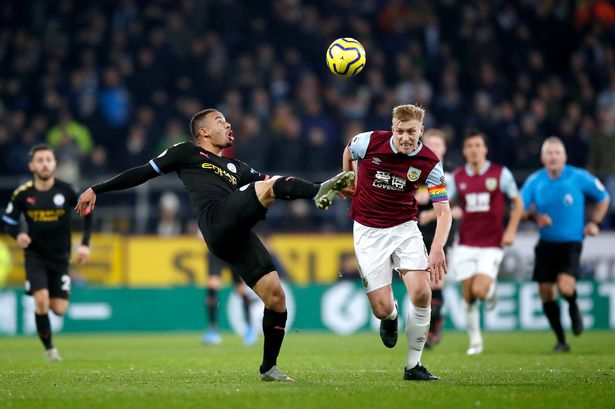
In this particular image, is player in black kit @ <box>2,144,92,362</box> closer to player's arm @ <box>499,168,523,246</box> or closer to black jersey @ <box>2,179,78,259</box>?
black jersey @ <box>2,179,78,259</box>

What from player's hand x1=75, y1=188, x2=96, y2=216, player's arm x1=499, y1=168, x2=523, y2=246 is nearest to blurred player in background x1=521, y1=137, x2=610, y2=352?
player's arm x1=499, y1=168, x2=523, y2=246

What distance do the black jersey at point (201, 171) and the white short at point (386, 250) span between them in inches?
44.7

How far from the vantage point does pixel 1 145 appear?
68.5 feet

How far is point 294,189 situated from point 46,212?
18.6 ft

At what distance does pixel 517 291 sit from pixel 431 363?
26.1 feet

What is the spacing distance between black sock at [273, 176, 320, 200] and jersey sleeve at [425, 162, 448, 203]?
4.37ft

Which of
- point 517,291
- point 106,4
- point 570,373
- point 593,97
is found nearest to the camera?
point 570,373

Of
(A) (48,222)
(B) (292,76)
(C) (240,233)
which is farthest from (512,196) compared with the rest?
(B) (292,76)

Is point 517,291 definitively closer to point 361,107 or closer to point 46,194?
point 361,107

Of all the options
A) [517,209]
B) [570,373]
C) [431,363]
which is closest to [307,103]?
[517,209]

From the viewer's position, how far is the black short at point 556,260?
44.9 ft

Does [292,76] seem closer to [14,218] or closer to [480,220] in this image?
[480,220]

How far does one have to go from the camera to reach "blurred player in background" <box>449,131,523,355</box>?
13445 mm

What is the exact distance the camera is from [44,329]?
1265 cm
